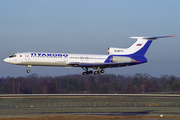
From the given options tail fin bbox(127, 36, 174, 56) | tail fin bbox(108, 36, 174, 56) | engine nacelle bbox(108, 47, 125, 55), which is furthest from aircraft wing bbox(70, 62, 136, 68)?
tail fin bbox(127, 36, 174, 56)

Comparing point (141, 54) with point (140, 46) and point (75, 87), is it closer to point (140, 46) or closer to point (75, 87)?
point (140, 46)

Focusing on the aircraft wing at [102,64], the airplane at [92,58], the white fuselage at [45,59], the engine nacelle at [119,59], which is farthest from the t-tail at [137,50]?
the white fuselage at [45,59]

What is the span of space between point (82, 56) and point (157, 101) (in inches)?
694

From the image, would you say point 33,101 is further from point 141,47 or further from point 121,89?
point 121,89

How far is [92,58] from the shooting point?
55.8m

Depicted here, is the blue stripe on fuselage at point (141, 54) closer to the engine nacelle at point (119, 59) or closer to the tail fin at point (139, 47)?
the tail fin at point (139, 47)

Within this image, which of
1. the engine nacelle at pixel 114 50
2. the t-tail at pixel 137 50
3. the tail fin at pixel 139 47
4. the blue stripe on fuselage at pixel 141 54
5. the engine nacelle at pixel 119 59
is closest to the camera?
the engine nacelle at pixel 119 59

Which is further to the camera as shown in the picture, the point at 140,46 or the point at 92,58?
the point at 140,46

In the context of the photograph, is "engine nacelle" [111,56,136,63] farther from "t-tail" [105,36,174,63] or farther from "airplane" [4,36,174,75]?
"t-tail" [105,36,174,63]

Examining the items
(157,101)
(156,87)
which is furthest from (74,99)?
(156,87)

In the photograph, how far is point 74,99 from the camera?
54500 mm

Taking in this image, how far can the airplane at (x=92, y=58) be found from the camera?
5184 centimetres

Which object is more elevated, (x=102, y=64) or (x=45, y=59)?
(x=45, y=59)

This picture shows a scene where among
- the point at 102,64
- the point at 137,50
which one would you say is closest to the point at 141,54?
the point at 137,50
